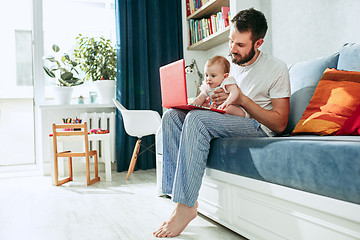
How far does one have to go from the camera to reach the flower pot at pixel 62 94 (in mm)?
3230

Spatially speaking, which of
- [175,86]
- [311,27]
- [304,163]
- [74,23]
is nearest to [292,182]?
[304,163]

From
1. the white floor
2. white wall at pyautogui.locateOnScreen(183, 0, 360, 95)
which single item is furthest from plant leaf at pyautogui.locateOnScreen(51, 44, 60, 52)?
white wall at pyautogui.locateOnScreen(183, 0, 360, 95)

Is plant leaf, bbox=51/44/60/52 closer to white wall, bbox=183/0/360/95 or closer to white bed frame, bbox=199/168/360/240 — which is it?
white wall, bbox=183/0/360/95

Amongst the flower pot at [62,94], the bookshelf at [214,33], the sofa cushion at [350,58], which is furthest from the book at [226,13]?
the flower pot at [62,94]

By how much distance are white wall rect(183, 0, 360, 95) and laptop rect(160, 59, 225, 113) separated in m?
0.98

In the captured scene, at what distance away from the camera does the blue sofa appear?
83 centimetres

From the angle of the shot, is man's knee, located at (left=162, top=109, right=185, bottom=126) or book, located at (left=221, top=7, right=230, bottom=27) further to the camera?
book, located at (left=221, top=7, right=230, bottom=27)

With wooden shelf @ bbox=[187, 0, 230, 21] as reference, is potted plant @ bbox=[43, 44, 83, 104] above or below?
below

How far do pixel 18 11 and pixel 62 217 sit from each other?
272 cm

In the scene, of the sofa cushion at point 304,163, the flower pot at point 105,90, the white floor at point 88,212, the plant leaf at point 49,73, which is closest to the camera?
the sofa cushion at point 304,163

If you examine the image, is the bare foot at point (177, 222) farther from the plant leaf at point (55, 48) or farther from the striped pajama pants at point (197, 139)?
the plant leaf at point (55, 48)

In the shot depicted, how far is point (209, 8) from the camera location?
316cm

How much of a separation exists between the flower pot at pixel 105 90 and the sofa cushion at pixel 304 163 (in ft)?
7.72

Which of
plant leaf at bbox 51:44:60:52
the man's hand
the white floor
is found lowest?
the white floor
